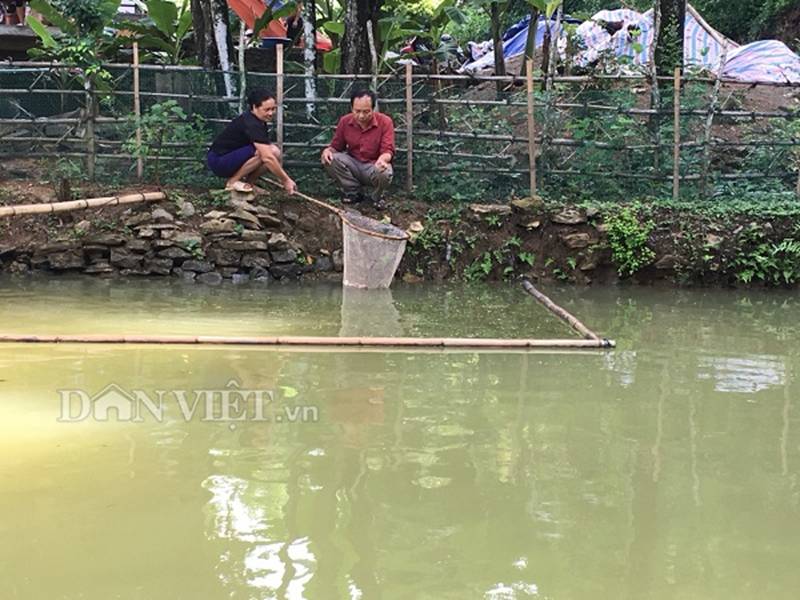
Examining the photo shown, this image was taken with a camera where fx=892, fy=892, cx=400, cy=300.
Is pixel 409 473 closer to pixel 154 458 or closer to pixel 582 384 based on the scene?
pixel 154 458

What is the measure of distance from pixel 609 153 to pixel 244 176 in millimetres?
3225

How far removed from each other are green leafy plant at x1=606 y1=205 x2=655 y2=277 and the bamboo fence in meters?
0.65

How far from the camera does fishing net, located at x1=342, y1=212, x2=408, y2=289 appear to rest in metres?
6.51

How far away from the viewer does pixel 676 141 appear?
7.82 metres

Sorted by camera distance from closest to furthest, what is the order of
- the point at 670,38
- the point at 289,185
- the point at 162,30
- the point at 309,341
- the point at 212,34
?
the point at 309,341 < the point at 289,185 < the point at 670,38 < the point at 212,34 < the point at 162,30

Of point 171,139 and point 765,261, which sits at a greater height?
point 171,139

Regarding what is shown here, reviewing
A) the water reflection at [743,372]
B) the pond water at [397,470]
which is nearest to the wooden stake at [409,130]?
the pond water at [397,470]

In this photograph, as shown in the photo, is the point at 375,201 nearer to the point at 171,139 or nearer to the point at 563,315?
the point at 171,139

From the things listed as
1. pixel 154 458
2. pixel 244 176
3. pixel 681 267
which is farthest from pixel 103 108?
pixel 154 458

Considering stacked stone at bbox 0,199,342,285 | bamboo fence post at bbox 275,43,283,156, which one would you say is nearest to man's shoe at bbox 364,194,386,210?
stacked stone at bbox 0,199,342,285

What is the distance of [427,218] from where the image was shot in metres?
7.74

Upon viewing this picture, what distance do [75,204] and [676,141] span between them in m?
5.05

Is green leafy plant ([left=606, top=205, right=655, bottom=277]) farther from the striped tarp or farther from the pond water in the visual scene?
the striped tarp

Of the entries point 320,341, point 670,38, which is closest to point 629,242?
point 670,38
